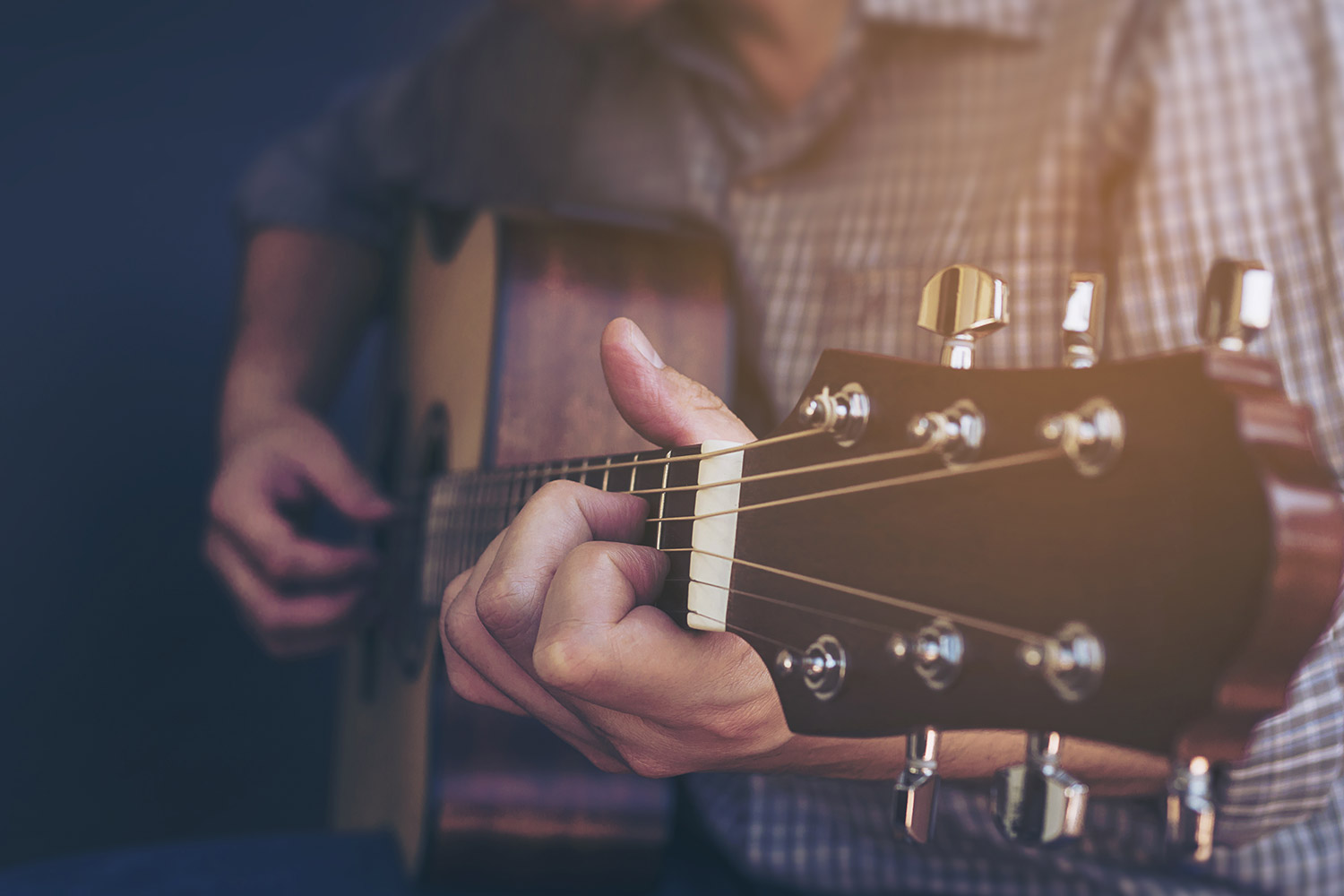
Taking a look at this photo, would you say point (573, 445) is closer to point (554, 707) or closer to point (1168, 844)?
point (554, 707)

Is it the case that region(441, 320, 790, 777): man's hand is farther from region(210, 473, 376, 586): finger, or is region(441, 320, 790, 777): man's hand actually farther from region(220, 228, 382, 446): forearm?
region(220, 228, 382, 446): forearm

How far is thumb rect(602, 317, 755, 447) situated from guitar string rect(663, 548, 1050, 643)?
5cm

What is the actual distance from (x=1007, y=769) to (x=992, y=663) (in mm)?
29

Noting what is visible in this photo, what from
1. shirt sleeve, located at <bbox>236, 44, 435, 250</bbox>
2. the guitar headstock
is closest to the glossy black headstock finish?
the guitar headstock

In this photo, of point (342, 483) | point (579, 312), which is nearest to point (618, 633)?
point (579, 312)

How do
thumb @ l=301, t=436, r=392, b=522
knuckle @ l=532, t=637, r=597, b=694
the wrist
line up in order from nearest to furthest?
knuckle @ l=532, t=637, r=597, b=694 < thumb @ l=301, t=436, r=392, b=522 < the wrist

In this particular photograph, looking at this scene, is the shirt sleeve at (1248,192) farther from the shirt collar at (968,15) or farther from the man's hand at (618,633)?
the man's hand at (618,633)

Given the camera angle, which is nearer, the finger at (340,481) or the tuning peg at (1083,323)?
the tuning peg at (1083,323)

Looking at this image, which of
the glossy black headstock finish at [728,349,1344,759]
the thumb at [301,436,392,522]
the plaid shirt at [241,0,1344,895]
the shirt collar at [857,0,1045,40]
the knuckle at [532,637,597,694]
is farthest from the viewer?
the thumb at [301,436,392,522]

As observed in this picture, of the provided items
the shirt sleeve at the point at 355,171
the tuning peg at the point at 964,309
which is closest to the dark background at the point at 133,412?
the shirt sleeve at the point at 355,171

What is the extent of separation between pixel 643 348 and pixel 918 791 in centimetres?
21

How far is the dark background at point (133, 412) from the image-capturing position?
3.66 ft

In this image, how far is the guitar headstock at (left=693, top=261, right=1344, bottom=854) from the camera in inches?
8.3

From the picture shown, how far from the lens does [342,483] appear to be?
2.87 ft
